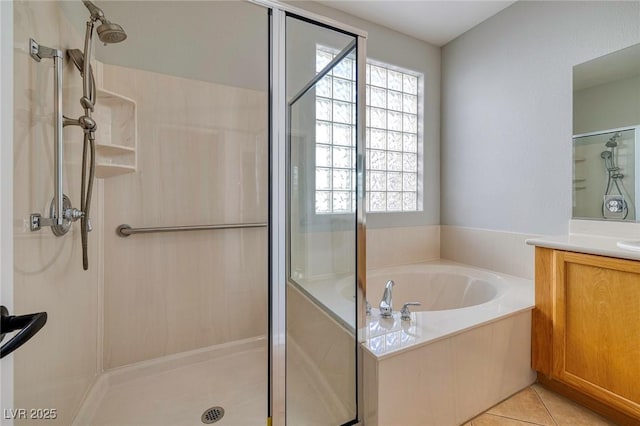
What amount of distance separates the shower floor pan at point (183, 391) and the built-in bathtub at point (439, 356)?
1.86ft

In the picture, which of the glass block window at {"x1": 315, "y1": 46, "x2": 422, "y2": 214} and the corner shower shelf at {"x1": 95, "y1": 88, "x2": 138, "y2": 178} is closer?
the corner shower shelf at {"x1": 95, "y1": 88, "x2": 138, "y2": 178}

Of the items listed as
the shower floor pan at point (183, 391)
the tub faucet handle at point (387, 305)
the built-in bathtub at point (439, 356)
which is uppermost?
the tub faucet handle at point (387, 305)

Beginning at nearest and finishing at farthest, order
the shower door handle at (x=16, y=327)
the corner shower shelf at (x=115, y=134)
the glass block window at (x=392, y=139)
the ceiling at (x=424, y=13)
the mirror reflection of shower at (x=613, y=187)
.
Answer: the shower door handle at (x=16, y=327)
the corner shower shelf at (x=115, y=134)
the mirror reflection of shower at (x=613, y=187)
the ceiling at (x=424, y=13)
the glass block window at (x=392, y=139)

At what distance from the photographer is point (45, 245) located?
99cm

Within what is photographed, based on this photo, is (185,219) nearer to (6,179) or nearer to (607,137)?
(6,179)

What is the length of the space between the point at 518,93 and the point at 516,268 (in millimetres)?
1321

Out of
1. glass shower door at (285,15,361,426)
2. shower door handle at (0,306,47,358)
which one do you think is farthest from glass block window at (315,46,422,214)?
shower door handle at (0,306,47,358)

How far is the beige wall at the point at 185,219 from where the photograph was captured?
161cm

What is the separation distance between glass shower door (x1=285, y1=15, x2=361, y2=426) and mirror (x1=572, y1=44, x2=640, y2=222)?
1.53 m

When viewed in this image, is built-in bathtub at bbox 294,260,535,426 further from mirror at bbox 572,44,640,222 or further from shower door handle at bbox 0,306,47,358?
shower door handle at bbox 0,306,47,358

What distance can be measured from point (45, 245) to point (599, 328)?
7.67ft

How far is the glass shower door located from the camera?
1206mm

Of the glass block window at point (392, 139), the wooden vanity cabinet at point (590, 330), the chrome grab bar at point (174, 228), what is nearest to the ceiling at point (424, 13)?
the glass block window at point (392, 139)

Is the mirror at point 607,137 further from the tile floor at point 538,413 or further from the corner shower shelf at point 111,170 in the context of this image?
the corner shower shelf at point 111,170
